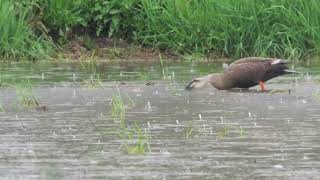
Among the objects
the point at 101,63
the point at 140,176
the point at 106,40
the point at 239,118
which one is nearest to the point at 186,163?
the point at 140,176

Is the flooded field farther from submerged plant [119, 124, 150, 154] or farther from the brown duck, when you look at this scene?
the brown duck

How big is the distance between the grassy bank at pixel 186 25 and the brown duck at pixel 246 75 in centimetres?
291

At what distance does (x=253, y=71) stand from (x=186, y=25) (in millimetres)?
3935

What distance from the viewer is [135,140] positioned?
760cm

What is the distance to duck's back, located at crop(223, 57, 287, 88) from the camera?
36.8 feet

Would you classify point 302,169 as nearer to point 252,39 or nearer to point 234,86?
point 234,86

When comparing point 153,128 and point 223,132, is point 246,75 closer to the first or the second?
point 153,128

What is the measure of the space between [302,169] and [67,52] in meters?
9.30

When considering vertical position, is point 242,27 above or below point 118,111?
above

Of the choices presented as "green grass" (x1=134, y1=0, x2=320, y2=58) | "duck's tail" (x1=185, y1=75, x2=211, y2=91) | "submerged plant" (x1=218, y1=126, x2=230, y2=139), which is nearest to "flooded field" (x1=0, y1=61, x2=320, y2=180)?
"submerged plant" (x1=218, y1=126, x2=230, y2=139)

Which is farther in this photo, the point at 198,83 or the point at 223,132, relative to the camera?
the point at 198,83

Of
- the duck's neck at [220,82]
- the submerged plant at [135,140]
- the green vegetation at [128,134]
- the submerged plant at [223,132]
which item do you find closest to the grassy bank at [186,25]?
the duck's neck at [220,82]

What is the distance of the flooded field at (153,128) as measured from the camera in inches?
256

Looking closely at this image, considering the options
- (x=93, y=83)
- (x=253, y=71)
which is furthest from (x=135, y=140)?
(x=93, y=83)
